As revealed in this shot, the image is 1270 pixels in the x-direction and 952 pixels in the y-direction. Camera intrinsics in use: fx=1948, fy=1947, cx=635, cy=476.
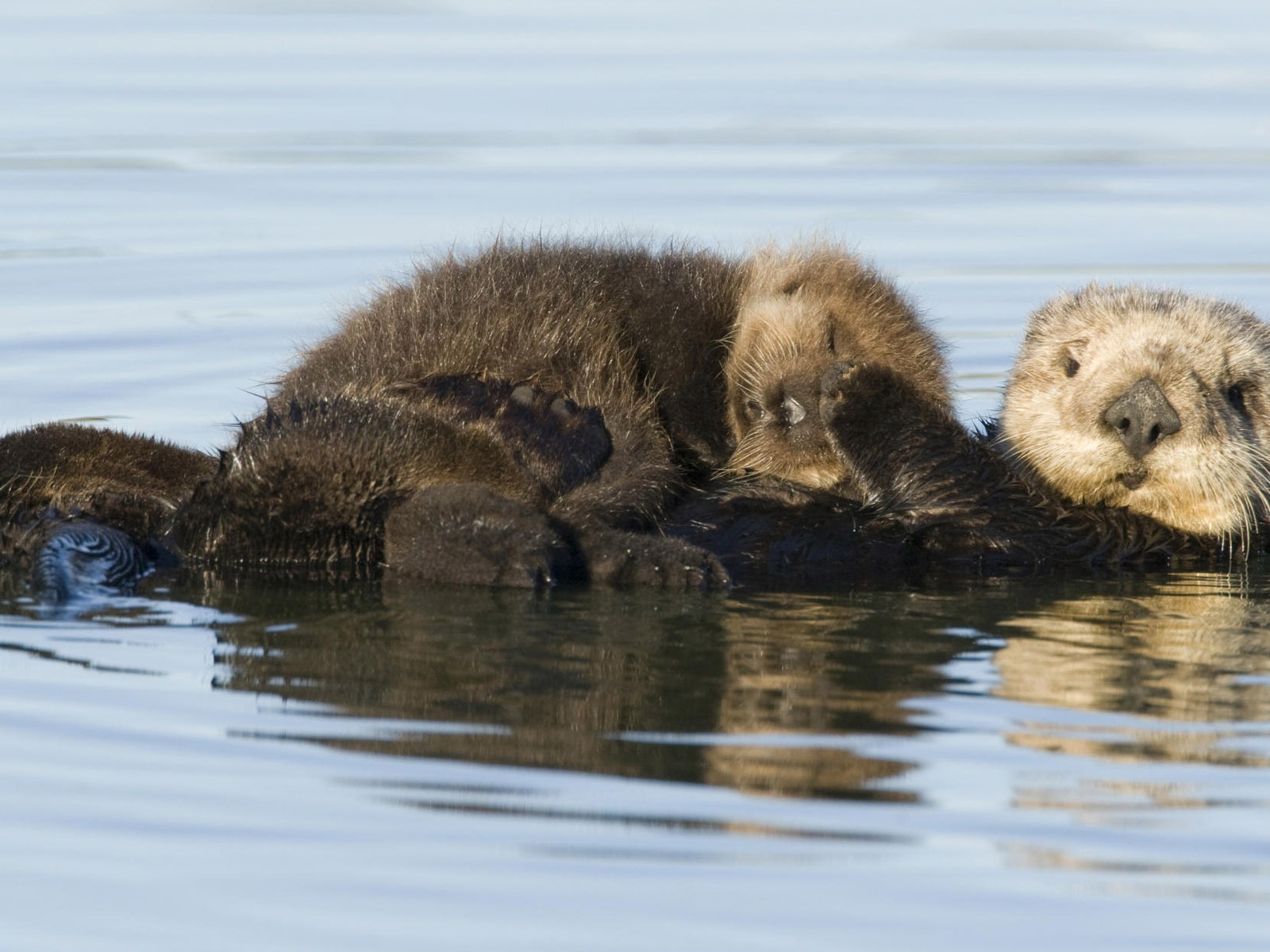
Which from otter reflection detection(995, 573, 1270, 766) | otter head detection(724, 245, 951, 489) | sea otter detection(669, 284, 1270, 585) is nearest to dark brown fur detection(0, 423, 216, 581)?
sea otter detection(669, 284, 1270, 585)

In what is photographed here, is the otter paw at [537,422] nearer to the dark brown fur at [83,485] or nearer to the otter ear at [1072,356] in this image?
the dark brown fur at [83,485]

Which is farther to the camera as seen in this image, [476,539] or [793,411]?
[793,411]

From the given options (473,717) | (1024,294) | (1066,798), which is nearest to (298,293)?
(1024,294)

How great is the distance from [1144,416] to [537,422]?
5.52 feet

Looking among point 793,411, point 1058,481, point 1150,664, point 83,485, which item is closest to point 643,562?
point 793,411

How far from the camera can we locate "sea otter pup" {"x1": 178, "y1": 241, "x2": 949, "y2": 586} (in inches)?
196

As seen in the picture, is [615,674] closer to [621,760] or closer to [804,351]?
[621,760]

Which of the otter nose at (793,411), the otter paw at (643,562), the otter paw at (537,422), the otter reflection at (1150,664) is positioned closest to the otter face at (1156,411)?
the otter reflection at (1150,664)

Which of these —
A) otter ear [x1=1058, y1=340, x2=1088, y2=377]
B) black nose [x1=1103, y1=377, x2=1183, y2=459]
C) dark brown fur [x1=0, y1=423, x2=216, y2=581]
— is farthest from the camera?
otter ear [x1=1058, y1=340, x2=1088, y2=377]

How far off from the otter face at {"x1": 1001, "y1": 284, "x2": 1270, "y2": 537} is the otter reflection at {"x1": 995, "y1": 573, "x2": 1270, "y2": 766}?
10.9 inches

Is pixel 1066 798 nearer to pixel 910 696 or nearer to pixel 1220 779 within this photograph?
pixel 1220 779

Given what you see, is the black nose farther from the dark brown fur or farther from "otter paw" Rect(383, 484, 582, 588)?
the dark brown fur

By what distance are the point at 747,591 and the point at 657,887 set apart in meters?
1.96

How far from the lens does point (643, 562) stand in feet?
16.5
